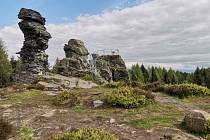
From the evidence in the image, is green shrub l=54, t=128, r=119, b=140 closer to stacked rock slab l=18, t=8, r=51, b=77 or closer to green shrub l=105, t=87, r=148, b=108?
green shrub l=105, t=87, r=148, b=108

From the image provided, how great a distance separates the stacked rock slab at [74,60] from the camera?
3228 cm

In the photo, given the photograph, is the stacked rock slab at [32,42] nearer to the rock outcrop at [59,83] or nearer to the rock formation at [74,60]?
the rock formation at [74,60]

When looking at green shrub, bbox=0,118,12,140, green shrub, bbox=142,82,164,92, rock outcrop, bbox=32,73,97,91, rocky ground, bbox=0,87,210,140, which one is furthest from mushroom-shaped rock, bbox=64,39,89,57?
green shrub, bbox=0,118,12,140

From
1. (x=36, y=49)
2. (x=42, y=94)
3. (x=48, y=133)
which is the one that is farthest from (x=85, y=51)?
(x=48, y=133)

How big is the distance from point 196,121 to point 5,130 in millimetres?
7412

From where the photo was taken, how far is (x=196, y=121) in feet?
44.4

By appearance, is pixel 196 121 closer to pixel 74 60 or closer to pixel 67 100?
pixel 67 100

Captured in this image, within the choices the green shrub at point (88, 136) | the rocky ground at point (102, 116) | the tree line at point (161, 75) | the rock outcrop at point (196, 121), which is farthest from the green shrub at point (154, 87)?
the tree line at point (161, 75)

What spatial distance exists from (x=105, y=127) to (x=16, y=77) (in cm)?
2116

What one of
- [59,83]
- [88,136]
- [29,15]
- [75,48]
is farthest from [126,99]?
[75,48]

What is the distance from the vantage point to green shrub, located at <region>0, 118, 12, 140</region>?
12794 millimetres

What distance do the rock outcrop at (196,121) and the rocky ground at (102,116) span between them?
0.41 metres

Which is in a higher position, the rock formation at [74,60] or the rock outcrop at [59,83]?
the rock formation at [74,60]

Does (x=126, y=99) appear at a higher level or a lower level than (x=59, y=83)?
lower
